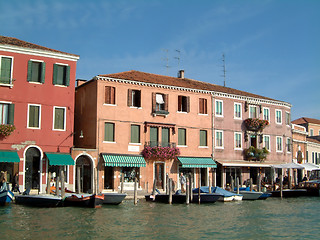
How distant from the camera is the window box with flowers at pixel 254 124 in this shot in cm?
3688

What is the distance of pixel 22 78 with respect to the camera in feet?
87.8

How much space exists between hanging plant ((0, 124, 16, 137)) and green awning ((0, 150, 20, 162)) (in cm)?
103

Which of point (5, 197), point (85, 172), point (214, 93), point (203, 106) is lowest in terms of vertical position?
point (5, 197)

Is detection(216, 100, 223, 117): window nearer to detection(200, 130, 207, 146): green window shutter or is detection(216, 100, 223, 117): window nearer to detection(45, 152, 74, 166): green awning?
detection(200, 130, 207, 146): green window shutter

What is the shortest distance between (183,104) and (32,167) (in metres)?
12.9

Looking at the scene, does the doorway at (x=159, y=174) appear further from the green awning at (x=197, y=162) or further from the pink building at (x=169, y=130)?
the green awning at (x=197, y=162)

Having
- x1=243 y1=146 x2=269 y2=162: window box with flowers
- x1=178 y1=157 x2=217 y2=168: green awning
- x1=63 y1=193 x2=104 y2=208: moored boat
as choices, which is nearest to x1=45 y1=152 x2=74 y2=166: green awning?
x1=63 y1=193 x2=104 y2=208: moored boat

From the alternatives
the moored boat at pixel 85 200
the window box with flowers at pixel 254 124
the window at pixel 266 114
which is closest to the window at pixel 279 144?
the window at pixel 266 114

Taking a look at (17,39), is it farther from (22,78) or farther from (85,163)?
(85,163)

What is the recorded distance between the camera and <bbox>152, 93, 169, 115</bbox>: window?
105 ft

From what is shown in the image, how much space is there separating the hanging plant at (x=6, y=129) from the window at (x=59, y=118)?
2.74 meters

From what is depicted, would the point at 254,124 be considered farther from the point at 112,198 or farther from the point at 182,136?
the point at 112,198

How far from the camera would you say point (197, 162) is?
3325cm

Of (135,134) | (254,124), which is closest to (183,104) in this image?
(135,134)
